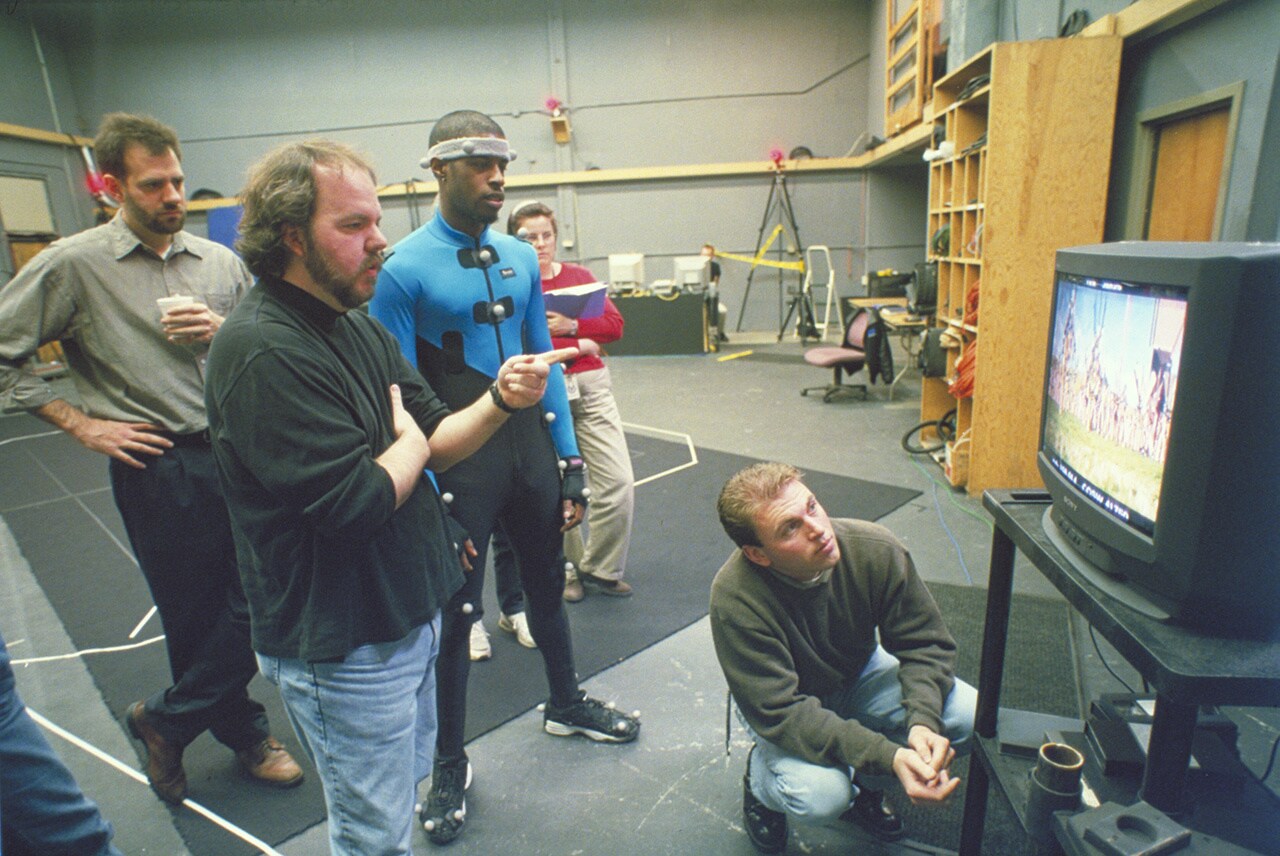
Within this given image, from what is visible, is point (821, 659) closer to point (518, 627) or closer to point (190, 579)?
point (518, 627)

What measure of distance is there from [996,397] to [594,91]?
896cm

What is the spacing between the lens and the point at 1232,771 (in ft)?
3.95

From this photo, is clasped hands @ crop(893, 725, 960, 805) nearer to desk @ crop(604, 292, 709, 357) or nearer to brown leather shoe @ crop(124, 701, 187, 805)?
brown leather shoe @ crop(124, 701, 187, 805)

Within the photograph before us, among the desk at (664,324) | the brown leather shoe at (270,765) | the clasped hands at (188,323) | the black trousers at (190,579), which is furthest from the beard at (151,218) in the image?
the desk at (664,324)

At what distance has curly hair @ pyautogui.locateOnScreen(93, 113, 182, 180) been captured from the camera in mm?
1745

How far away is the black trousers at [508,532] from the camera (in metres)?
1.80

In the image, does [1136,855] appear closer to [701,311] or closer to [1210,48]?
[1210,48]

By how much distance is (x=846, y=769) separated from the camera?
1.64 metres

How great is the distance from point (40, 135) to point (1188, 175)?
13247 millimetres

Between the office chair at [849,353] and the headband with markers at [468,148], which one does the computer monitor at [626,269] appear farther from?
the headband with markers at [468,148]

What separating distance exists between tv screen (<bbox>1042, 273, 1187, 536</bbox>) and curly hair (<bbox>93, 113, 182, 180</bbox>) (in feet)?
6.63

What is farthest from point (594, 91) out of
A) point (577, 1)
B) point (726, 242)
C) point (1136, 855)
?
point (1136, 855)

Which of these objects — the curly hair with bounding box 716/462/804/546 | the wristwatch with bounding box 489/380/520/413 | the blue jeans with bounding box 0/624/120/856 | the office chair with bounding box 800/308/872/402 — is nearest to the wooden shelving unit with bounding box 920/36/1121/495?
the office chair with bounding box 800/308/872/402

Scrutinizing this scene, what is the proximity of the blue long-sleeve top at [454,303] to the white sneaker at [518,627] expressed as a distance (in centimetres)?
123
